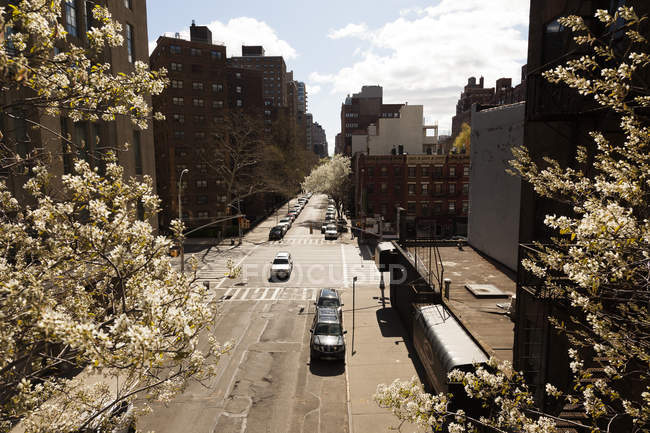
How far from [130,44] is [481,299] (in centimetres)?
2519

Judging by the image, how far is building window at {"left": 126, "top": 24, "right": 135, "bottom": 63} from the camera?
23609mm

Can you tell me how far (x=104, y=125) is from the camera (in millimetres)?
20938

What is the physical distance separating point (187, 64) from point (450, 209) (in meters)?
46.3

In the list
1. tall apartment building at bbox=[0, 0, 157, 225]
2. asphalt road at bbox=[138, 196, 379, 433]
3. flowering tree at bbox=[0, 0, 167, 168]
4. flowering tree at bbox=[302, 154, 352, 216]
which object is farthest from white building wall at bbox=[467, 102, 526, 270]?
flowering tree at bbox=[302, 154, 352, 216]

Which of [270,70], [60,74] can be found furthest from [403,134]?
[270,70]

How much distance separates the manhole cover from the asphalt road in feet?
22.9

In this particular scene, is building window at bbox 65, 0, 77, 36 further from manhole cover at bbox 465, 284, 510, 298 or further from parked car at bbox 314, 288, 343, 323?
manhole cover at bbox 465, 284, 510, 298

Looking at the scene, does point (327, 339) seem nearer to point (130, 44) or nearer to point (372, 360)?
point (372, 360)

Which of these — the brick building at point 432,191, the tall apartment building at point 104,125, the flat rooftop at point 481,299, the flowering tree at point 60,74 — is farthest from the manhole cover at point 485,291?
the brick building at point 432,191

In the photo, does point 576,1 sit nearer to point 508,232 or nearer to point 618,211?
point 618,211

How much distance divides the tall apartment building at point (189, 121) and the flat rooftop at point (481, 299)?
150 ft

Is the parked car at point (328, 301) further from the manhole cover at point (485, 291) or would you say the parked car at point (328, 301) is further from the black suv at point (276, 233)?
the black suv at point (276, 233)

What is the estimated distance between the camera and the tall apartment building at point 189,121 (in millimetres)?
58844

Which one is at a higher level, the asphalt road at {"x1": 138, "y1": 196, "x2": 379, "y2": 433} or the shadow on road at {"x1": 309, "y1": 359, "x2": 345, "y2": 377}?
the asphalt road at {"x1": 138, "y1": 196, "x2": 379, "y2": 433}
